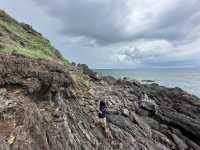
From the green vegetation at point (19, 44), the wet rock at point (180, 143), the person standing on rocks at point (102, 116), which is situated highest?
the green vegetation at point (19, 44)

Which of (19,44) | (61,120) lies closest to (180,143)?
(61,120)

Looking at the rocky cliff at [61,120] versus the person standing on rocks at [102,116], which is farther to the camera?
the person standing on rocks at [102,116]

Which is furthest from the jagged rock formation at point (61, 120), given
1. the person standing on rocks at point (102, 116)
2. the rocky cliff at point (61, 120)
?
the person standing on rocks at point (102, 116)

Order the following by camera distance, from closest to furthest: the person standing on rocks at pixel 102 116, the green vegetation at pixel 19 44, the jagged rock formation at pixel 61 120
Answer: the jagged rock formation at pixel 61 120, the person standing on rocks at pixel 102 116, the green vegetation at pixel 19 44

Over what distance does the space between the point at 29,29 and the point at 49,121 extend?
116 ft

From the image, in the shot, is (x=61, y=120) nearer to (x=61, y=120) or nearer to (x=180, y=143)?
(x=61, y=120)

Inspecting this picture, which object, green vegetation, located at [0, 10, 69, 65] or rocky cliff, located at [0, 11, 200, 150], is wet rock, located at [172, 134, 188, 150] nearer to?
rocky cliff, located at [0, 11, 200, 150]

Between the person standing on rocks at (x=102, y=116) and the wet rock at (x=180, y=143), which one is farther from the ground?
the person standing on rocks at (x=102, y=116)

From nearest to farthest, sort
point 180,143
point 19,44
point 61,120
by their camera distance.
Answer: point 61,120
point 180,143
point 19,44

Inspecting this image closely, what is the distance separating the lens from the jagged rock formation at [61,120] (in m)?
11.3

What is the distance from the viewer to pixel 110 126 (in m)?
16.9

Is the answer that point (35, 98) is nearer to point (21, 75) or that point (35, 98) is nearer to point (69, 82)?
point (21, 75)

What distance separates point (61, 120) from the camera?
43.1 feet

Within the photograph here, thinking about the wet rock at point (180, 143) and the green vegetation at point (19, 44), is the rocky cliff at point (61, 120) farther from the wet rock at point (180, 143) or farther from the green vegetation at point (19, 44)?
the green vegetation at point (19, 44)
